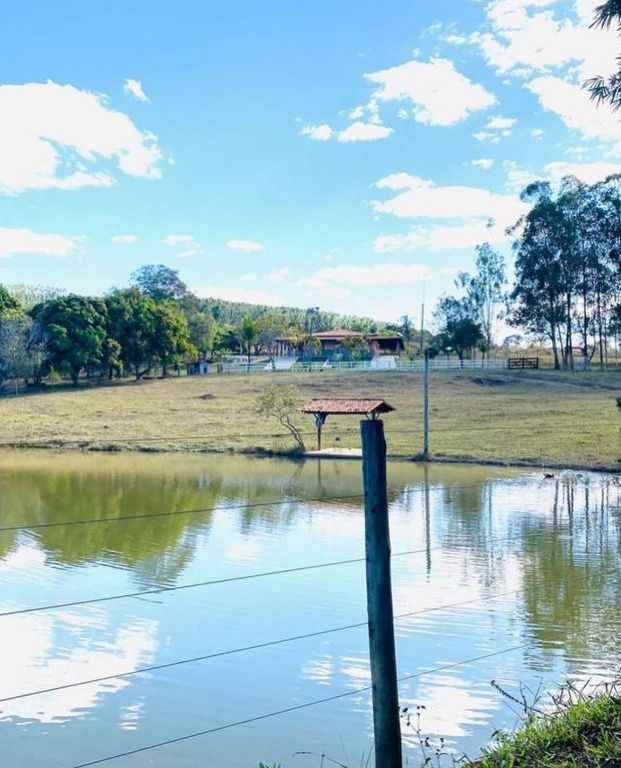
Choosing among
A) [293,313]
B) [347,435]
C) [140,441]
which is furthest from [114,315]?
[293,313]

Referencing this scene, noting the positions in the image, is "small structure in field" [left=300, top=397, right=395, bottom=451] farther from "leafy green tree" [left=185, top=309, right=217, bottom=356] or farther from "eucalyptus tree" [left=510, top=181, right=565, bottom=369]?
"leafy green tree" [left=185, top=309, right=217, bottom=356]

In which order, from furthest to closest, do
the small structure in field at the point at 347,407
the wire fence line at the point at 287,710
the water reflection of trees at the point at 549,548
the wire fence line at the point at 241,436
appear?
1. the wire fence line at the point at 241,436
2. the small structure in field at the point at 347,407
3. the water reflection of trees at the point at 549,548
4. the wire fence line at the point at 287,710

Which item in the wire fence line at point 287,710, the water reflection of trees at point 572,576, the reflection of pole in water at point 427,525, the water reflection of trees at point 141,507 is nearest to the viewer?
the wire fence line at point 287,710

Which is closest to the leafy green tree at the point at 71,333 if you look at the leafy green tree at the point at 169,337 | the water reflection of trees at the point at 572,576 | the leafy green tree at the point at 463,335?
the leafy green tree at the point at 169,337

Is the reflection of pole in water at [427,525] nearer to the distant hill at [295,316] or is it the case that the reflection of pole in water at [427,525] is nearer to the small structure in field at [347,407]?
the small structure in field at [347,407]

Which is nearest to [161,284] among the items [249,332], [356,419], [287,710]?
[249,332]

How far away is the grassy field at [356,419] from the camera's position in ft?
94.9

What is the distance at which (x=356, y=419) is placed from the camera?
3641 cm

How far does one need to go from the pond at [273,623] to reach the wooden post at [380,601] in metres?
2.55

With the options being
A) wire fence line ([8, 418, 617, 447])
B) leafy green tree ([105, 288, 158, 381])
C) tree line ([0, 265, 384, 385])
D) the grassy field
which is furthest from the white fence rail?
wire fence line ([8, 418, 617, 447])

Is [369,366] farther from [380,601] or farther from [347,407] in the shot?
[380,601]

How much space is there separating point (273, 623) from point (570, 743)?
18.3ft

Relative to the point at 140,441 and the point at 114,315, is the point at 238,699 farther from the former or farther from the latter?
the point at 114,315

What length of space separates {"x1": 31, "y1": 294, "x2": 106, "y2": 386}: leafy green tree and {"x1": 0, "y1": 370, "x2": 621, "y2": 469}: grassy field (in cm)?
182
